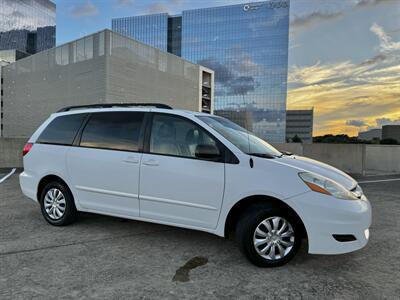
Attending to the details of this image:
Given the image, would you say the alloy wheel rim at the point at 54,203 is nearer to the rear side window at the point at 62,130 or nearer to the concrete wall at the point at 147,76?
the rear side window at the point at 62,130

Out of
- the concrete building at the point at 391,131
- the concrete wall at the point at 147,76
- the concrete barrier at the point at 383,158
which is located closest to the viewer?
the concrete barrier at the point at 383,158

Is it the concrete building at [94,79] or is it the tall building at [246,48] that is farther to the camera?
the tall building at [246,48]

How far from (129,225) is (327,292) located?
10.2ft

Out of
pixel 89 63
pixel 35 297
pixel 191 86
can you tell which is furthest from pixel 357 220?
pixel 191 86

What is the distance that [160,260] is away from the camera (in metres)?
3.80

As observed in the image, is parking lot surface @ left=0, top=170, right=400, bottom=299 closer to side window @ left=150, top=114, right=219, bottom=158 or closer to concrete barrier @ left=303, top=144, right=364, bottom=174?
side window @ left=150, top=114, right=219, bottom=158

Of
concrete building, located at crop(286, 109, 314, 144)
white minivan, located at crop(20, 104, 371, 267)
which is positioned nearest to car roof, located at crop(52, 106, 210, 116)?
white minivan, located at crop(20, 104, 371, 267)

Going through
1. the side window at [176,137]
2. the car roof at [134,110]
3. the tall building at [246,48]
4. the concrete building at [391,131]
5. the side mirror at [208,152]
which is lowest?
the side mirror at [208,152]

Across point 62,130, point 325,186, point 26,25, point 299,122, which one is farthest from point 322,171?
point 26,25

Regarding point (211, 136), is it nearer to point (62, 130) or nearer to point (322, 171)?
point (322, 171)

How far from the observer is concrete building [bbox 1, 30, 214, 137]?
47219mm

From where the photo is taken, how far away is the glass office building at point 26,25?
10494 cm

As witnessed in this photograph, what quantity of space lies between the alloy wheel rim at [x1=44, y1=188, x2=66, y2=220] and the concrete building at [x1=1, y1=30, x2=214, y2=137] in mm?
43051

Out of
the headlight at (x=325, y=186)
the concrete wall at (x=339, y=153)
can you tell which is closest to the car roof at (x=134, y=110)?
the headlight at (x=325, y=186)
